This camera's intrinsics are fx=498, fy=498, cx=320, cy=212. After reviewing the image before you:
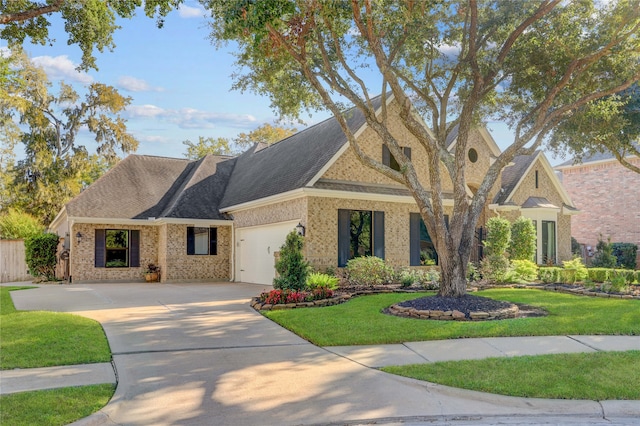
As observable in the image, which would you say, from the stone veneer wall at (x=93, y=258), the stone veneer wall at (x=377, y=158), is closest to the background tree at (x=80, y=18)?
the stone veneer wall at (x=377, y=158)

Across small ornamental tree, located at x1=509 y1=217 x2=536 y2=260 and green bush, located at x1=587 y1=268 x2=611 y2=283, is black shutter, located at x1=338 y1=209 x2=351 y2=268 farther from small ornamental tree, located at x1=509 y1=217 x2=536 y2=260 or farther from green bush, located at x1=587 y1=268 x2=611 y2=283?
green bush, located at x1=587 y1=268 x2=611 y2=283

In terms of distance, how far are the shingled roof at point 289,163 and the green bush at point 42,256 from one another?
8294 millimetres

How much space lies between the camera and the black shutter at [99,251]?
21.2m

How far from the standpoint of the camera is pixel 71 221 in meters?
20.4

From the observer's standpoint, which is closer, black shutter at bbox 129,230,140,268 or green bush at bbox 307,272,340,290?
green bush at bbox 307,272,340,290

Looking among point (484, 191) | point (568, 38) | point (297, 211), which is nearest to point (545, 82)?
point (568, 38)

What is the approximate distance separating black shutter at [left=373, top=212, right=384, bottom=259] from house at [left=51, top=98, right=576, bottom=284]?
36 mm

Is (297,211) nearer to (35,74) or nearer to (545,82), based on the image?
(545,82)

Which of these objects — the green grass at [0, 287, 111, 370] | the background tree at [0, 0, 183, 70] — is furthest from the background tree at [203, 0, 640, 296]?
the green grass at [0, 287, 111, 370]

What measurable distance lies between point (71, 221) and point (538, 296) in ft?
57.8

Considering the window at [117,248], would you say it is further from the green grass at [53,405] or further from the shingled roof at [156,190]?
the green grass at [53,405]

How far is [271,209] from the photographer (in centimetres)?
1864

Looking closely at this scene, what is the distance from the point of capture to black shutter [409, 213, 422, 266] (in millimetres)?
18516

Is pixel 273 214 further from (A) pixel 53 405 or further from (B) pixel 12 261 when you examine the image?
(B) pixel 12 261
